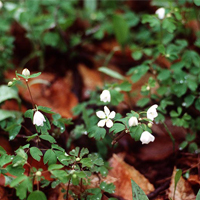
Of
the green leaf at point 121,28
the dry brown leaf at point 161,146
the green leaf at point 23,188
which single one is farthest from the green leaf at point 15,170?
the green leaf at point 121,28

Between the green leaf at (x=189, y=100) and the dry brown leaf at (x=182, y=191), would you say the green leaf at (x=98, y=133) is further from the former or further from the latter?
the green leaf at (x=189, y=100)

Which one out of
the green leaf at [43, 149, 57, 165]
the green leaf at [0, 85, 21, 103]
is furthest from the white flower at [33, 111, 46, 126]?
the green leaf at [0, 85, 21, 103]

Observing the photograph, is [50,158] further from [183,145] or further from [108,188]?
[183,145]

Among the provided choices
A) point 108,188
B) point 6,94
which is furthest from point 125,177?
point 6,94

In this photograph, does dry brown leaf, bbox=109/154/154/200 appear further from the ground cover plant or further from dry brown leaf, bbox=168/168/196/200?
dry brown leaf, bbox=168/168/196/200

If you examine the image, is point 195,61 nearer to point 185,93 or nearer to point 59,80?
point 185,93

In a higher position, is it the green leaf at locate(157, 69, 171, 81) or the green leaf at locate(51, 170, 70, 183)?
the green leaf at locate(51, 170, 70, 183)

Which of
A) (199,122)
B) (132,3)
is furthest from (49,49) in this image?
(199,122)
